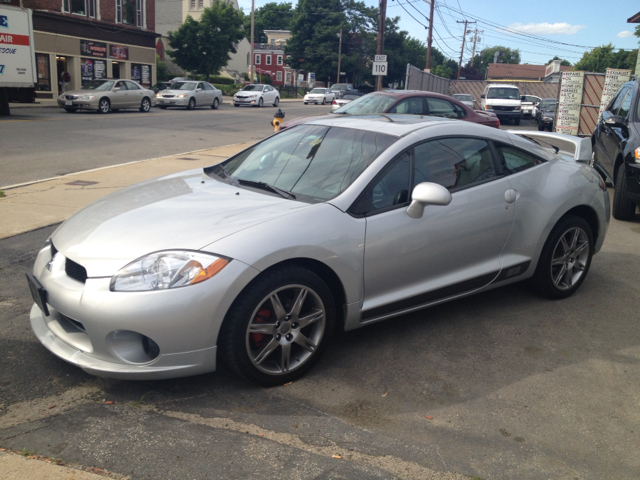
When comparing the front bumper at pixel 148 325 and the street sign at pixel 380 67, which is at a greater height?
Result: the street sign at pixel 380 67

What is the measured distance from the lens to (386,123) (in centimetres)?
438

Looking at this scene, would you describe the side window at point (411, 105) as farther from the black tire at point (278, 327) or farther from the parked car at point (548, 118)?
the parked car at point (548, 118)

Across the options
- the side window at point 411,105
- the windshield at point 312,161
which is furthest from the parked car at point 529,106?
the windshield at point 312,161

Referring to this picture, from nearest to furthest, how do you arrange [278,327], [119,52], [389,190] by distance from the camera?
[278,327]
[389,190]
[119,52]

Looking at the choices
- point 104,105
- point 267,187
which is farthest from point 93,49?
point 267,187

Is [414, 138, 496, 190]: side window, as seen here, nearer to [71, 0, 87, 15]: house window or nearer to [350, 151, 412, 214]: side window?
[350, 151, 412, 214]: side window

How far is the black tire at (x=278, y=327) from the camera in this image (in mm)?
3139

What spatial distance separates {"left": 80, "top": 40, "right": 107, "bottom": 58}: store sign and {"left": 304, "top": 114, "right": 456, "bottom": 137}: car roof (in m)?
34.2

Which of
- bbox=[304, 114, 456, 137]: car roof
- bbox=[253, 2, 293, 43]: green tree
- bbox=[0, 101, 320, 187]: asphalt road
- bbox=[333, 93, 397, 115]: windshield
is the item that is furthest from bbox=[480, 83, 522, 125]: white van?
bbox=[253, 2, 293, 43]: green tree

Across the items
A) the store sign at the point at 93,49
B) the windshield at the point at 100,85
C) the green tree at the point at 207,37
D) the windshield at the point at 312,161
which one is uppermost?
the green tree at the point at 207,37

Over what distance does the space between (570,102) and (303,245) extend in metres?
16.9

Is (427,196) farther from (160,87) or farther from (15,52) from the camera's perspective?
(160,87)

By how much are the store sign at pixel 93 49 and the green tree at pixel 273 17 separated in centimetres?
8593

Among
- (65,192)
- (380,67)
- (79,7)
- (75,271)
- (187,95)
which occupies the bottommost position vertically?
(65,192)
